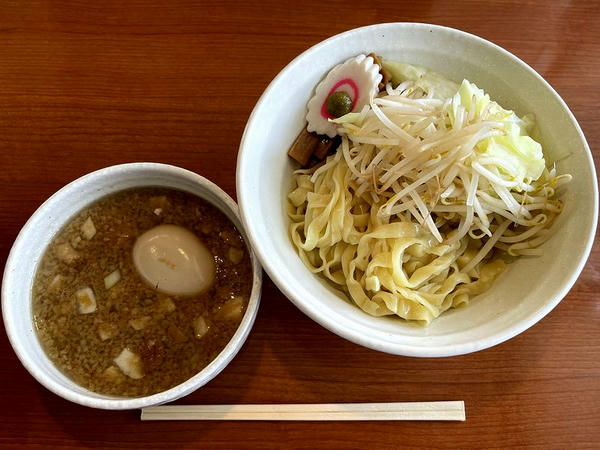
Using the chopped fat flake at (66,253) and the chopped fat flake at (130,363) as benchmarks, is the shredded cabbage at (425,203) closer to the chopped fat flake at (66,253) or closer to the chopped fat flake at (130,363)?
the chopped fat flake at (130,363)

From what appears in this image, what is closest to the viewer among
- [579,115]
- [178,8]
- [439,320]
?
[439,320]

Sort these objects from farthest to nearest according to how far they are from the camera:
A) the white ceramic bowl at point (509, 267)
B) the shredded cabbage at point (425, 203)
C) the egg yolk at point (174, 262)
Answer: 1. the egg yolk at point (174, 262)
2. the shredded cabbage at point (425, 203)
3. the white ceramic bowl at point (509, 267)

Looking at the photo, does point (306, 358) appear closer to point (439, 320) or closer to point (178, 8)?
point (439, 320)

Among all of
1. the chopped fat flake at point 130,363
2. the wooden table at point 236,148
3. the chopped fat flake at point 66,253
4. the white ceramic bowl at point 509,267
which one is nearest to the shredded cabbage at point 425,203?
the white ceramic bowl at point 509,267

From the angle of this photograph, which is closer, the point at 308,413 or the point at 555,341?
the point at 308,413

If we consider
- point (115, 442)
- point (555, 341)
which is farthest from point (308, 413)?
point (555, 341)

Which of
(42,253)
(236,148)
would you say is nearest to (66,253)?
(42,253)

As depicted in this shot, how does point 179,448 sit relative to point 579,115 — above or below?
below
